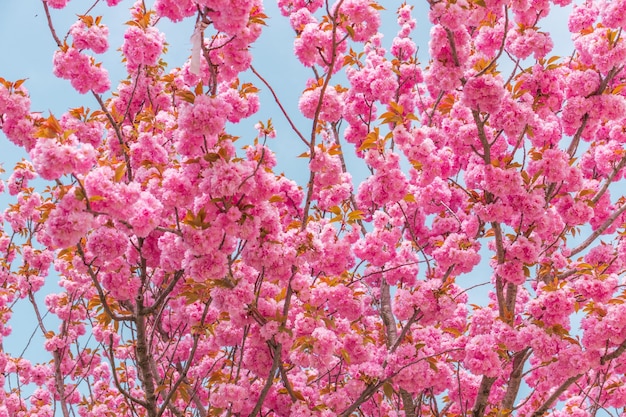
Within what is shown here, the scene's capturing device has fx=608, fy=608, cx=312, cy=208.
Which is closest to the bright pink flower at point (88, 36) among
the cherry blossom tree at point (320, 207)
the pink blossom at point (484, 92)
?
the cherry blossom tree at point (320, 207)

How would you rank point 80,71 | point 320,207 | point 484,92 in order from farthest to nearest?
point 320,207 < point 80,71 < point 484,92

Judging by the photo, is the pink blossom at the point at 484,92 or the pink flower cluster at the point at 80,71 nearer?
the pink blossom at the point at 484,92

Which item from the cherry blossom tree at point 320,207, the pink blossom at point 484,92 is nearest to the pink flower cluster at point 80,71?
the cherry blossom tree at point 320,207

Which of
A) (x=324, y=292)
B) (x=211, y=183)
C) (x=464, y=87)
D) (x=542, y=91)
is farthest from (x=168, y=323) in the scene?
(x=542, y=91)

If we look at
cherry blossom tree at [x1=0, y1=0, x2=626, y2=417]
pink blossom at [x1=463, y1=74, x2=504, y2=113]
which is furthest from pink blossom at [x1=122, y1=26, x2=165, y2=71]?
pink blossom at [x1=463, y1=74, x2=504, y2=113]

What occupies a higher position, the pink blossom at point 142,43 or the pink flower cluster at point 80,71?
the pink blossom at point 142,43

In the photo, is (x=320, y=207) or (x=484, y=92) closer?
(x=484, y=92)

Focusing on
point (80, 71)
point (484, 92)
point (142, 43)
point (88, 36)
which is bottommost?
point (484, 92)

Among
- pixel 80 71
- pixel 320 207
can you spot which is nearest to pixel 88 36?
pixel 80 71

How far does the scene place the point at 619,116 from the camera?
19.3 feet

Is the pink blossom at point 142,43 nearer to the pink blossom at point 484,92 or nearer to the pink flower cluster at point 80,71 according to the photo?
the pink flower cluster at point 80,71

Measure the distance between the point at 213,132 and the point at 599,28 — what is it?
4239mm

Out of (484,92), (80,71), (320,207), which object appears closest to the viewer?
(484,92)

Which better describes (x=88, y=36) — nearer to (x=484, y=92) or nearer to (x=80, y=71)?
(x=80, y=71)
